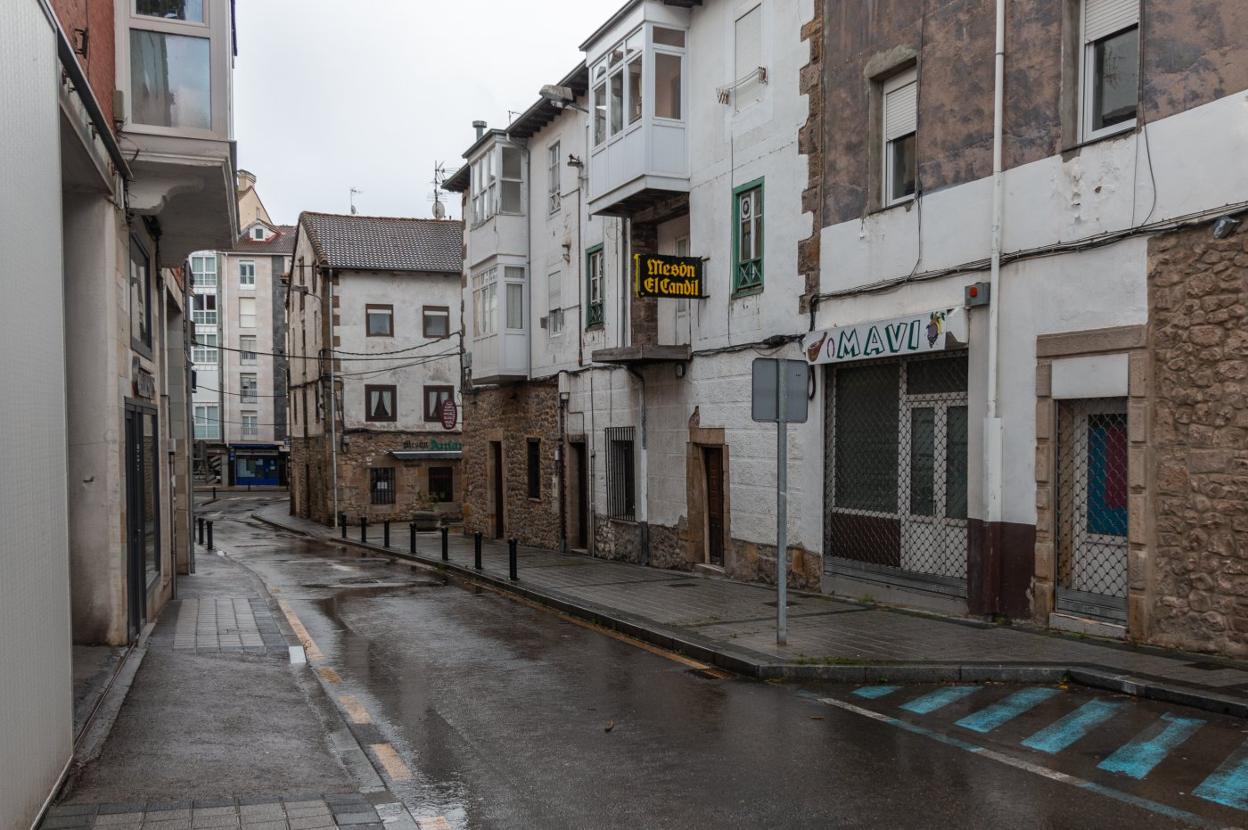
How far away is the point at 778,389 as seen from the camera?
33.0 feet

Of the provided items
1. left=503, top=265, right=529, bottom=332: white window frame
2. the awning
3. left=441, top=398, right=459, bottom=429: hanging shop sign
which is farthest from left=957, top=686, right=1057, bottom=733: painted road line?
the awning

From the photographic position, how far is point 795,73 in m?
14.6

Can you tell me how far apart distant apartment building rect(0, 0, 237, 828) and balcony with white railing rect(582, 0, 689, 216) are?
680cm

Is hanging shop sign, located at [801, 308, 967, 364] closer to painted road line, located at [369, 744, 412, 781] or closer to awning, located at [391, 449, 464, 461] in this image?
painted road line, located at [369, 744, 412, 781]

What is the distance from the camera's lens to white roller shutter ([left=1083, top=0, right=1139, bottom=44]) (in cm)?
993

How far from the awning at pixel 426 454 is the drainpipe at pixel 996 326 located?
30813 millimetres

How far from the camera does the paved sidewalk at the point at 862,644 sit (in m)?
8.33

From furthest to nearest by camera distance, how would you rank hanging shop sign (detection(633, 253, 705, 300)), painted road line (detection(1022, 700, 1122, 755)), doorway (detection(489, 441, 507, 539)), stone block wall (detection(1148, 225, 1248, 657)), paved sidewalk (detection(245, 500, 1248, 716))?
doorway (detection(489, 441, 507, 539))
hanging shop sign (detection(633, 253, 705, 300))
stone block wall (detection(1148, 225, 1248, 657))
paved sidewalk (detection(245, 500, 1248, 716))
painted road line (detection(1022, 700, 1122, 755))

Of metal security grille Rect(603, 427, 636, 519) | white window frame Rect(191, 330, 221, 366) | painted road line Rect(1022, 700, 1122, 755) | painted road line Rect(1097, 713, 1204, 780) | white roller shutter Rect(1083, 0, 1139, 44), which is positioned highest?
white roller shutter Rect(1083, 0, 1139, 44)

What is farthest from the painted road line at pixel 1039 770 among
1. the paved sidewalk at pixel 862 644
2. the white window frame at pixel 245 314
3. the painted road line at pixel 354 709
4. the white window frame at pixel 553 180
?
the white window frame at pixel 245 314

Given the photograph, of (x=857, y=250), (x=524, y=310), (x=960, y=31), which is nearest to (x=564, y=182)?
(x=524, y=310)

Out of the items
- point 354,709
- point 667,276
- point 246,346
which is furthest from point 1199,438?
point 246,346

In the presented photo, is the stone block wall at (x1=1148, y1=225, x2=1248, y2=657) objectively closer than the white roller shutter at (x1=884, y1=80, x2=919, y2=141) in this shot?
Yes

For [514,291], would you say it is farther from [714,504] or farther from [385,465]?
[385,465]
